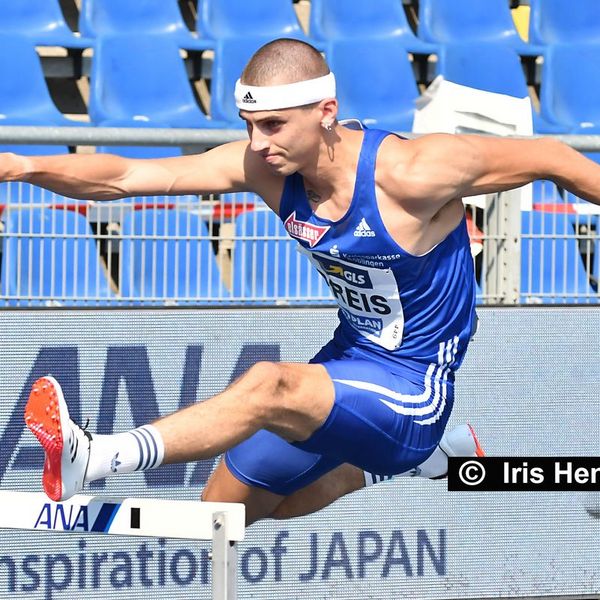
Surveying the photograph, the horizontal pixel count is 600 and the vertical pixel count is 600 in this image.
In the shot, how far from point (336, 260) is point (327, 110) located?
57 centimetres

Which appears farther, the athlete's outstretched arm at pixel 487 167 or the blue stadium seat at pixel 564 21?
the blue stadium seat at pixel 564 21

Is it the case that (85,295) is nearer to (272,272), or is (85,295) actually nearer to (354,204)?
(272,272)

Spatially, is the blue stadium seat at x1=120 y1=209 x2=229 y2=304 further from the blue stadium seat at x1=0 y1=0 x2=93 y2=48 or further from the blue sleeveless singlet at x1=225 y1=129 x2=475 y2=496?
the blue stadium seat at x1=0 y1=0 x2=93 y2=48

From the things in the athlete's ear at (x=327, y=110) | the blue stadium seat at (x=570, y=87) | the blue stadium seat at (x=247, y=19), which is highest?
the blue stadium seat at (x=247, y=19)

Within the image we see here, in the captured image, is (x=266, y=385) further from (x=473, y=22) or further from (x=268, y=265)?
(x=473, y=22)

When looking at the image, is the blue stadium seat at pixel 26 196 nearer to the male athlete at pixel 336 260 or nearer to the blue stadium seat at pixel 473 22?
the male athlete at pixel 336 260

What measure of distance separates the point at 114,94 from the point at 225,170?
574 cm

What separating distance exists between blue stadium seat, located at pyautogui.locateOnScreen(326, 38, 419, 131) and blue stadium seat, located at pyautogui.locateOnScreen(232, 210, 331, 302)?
454cm

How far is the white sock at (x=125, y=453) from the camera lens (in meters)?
4.51

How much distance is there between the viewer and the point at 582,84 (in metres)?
12.1

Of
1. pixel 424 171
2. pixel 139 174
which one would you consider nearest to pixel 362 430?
pixel 424 171

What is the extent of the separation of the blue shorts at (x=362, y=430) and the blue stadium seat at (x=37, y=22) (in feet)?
20.1

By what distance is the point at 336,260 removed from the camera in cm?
510

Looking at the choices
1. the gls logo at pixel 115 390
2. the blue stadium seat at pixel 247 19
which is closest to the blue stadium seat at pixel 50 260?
the gls logo at pixel 115 390
